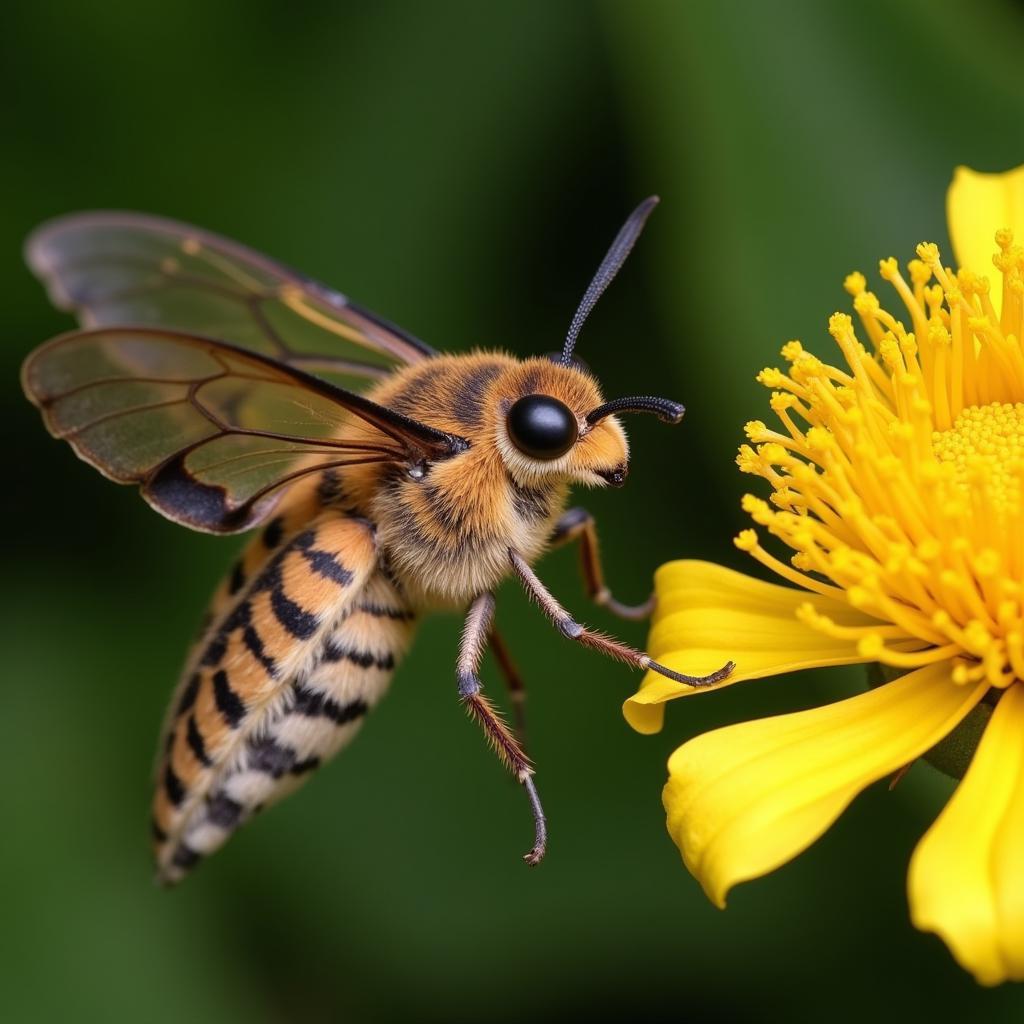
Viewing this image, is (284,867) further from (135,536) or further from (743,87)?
(743,87)

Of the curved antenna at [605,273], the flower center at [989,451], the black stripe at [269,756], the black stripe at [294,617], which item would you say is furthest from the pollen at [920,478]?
the black stripe at [269,756]

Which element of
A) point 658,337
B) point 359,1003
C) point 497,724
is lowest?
point 359,1003

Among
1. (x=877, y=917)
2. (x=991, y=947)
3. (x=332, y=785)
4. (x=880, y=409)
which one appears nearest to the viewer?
(x=991, y=947)

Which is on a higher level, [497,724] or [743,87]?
[743,87]

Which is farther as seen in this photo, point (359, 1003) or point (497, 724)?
point (359, 1003)

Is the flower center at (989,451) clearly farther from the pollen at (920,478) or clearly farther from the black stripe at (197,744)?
the black stripe at (197,744)

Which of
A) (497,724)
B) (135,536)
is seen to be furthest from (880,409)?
(135,536)

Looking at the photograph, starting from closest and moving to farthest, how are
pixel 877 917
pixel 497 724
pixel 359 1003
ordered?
pixel 497 724
pixel 877 917
pixel 359 1003

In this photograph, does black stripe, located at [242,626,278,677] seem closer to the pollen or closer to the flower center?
the pollen
